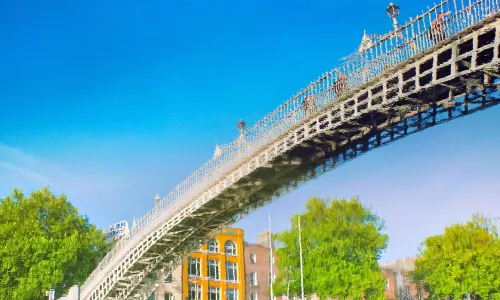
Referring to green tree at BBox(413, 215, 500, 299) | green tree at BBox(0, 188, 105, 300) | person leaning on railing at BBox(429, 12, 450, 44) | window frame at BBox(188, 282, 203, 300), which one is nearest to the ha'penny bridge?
person leaning on railing at BBox(429, 12, 450, 44)

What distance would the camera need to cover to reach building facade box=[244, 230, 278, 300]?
218 feet

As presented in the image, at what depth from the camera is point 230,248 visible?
2584 inches

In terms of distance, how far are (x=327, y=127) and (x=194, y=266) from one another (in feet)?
129

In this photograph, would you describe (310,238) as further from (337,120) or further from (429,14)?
(429,14)

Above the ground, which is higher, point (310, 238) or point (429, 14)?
point (429, 14)

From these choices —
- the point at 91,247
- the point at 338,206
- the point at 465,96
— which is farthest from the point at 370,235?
the point at 465,96

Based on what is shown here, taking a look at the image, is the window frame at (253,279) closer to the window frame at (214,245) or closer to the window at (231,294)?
the window at (231,294)

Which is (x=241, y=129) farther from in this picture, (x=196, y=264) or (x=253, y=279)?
(x=253, y=279)

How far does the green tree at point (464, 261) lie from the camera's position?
53.9 meters

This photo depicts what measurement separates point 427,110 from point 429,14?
3973 millimetres

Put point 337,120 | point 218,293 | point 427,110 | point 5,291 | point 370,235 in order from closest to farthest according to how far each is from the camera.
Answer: point 427,110
point 337,120
point 5,291
point 370,235
point 218,293

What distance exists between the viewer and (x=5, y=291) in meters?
48.6

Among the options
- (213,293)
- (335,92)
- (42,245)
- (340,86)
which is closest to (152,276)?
(42,245)

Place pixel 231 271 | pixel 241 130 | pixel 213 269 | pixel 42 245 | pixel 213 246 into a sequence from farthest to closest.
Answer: pixel 231 271, pixel 213 246, pixel 213 269, pixel 42 245, pixel 241 130
